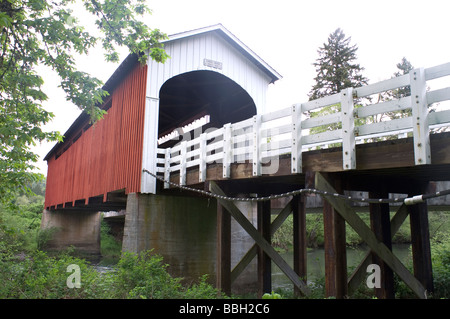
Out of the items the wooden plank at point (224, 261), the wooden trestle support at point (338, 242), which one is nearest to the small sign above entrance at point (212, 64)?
the wooden trestle support at point (338, 242)

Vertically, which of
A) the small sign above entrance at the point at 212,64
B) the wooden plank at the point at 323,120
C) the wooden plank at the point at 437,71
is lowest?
the wooden plank at the point at 323,120

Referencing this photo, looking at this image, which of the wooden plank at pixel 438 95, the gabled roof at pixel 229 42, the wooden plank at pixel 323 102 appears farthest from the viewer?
the gabled roof at pixel 229 42

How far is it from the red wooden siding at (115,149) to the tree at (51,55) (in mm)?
1347

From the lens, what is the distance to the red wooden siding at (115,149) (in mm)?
11141

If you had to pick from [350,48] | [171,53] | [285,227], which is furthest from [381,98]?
[171,53]

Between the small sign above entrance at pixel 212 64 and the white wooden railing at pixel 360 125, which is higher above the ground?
the small sign above entrance at pixel 212 64

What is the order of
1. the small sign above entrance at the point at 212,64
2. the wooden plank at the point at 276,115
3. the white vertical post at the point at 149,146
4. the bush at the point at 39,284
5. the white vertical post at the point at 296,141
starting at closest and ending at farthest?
the bush at the point at 39,284 < the white vertical post at the point at 296,141 < the wooden plank at the point at 276,115 < the white vertical post at the point at 149,146 < the small sign above entrance at the point at 212,64

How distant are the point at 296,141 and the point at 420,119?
1.97 meters

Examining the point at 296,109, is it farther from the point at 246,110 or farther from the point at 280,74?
the point at 246,110

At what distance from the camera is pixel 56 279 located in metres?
6.31

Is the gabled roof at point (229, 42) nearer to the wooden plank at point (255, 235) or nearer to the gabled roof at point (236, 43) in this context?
the gabled roof at point (236, 43)

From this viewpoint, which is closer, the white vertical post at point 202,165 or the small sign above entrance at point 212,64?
the white vertical post at point 202,165

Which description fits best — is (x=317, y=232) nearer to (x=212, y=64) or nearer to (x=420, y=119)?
(x=212, y=64)
